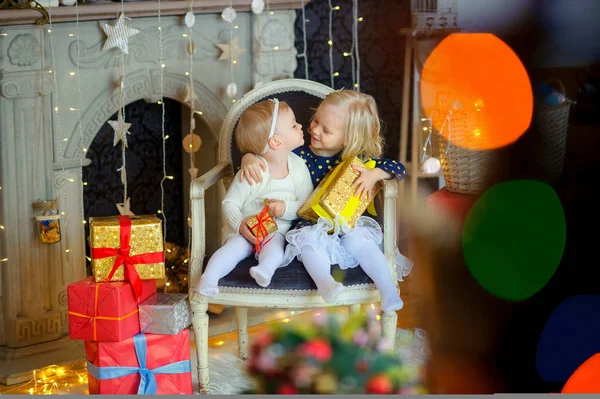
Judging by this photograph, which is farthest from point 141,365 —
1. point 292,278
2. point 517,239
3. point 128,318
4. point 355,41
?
point 355,41

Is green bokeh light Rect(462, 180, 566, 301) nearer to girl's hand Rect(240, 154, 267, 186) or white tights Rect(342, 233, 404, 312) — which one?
white tights Rect(342, 233, 404, 312)

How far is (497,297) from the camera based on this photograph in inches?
119

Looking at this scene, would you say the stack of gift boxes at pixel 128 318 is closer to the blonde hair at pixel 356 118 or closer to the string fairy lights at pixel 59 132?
the string fairy lights at pixel 59 132

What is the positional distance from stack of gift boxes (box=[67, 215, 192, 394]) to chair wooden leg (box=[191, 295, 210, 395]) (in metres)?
0.04

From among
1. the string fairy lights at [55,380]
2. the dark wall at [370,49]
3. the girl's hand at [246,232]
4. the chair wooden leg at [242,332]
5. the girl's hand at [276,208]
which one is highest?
the dark wall at [370,49]

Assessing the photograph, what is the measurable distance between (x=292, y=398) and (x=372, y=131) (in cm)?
137

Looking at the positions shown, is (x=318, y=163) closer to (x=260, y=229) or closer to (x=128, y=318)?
(x=260, y=229)

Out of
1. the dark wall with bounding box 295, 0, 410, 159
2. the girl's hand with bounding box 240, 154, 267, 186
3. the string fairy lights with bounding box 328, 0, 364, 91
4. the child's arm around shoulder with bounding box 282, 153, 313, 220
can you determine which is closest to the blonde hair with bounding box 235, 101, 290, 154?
the girl's hand with bounding box 240, 154, 267, 186

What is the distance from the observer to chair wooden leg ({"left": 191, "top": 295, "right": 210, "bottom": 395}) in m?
2.95

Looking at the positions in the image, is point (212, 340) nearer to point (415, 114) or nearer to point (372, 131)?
point (372, 131)

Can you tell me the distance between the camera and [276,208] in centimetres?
303

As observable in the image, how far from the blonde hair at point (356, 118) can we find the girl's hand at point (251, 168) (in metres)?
0.30

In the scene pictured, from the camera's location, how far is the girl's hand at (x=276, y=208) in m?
3.03

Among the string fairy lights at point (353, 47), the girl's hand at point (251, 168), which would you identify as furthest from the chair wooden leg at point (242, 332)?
the string fairy lights at point (353, 47)
